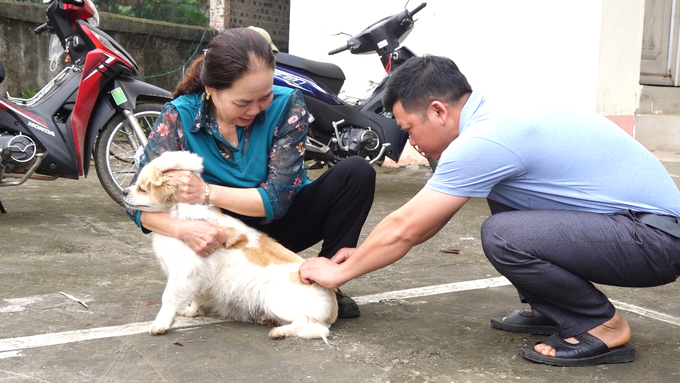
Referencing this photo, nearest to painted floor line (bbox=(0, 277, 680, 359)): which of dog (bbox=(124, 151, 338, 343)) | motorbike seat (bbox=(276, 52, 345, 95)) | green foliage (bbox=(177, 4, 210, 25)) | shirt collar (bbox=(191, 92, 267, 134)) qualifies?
dog (bbox=(124, 151, 338, 343))

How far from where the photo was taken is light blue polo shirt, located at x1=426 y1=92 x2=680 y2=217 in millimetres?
2232

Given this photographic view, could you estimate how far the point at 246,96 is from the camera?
2.54m

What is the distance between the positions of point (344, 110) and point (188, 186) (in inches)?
121

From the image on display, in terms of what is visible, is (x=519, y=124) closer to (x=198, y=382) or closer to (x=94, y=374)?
(x=198, y=382)

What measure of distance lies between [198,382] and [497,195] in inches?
50.3

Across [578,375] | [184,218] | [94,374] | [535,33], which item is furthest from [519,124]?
[535,33]

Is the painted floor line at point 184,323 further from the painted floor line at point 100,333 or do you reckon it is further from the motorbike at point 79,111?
the motorbike at point 79,111

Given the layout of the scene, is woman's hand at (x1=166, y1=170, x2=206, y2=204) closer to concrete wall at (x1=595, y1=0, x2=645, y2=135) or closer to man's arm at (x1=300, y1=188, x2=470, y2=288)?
man's arm at (x1=300, y1=188, x2=470, y2=288)

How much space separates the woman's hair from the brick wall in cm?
759

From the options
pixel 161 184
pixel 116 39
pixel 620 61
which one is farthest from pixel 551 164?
pixel 116 39

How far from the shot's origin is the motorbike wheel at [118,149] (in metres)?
4.61

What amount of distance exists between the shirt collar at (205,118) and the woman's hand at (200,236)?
40 centimetres

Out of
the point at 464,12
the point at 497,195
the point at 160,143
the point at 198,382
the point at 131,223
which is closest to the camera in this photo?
the point at 198,382

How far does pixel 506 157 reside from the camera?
2.24 metres
